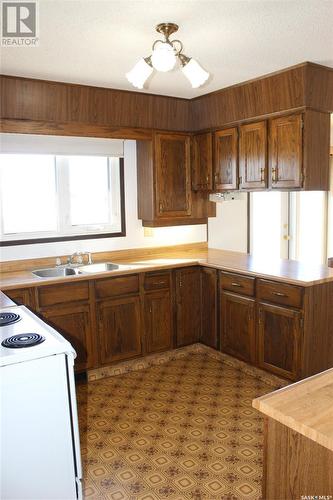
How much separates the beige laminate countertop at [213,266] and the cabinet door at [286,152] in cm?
66

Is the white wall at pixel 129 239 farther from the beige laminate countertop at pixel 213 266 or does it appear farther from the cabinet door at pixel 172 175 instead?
the cabinet door at pixel 172 175

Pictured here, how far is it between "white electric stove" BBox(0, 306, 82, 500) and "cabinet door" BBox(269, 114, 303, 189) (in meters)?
2.14

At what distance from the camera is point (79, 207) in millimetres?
3949

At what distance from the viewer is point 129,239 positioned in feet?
13.7

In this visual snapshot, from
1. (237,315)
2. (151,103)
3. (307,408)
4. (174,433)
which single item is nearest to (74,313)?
(174,433)

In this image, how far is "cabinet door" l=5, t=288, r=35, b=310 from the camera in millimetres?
3049

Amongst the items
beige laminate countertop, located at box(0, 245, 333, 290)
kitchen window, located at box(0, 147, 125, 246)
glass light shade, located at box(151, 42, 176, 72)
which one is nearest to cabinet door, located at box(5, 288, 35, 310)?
beige laminate countertop, located at box(0, 245, 333, 290)

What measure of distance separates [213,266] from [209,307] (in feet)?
1.34

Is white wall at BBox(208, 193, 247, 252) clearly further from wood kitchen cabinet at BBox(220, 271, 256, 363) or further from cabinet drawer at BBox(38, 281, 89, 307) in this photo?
cabinet drawer at BBox(38, 281, 89, 307)

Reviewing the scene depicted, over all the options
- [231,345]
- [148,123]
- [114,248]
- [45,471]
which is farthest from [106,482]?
[148,123]

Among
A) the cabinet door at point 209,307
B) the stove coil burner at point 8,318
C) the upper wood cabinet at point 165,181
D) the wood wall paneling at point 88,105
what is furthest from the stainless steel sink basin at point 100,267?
the stove coil burner at point 8,318

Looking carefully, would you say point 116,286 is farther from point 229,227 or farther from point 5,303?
point 229,227

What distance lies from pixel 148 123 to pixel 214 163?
0.69 m

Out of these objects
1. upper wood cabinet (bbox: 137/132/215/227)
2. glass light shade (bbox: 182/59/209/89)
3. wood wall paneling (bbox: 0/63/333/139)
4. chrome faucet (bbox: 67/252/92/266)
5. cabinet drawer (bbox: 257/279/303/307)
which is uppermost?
wood wall paneling (bbox: 0/63/333/139)
